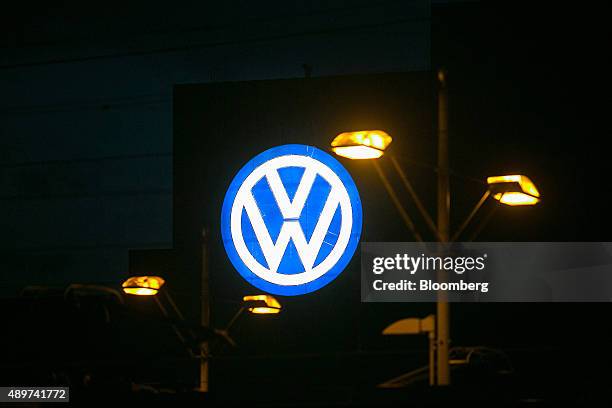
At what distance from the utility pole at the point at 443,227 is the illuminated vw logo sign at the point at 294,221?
40.5 feet

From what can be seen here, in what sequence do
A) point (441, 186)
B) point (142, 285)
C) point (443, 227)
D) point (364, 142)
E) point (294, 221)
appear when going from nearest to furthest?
point (364, 142) < point (443, 227) < point (441, 186) < point (142, 285) < point (294, 221)

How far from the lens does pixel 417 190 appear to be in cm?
2316

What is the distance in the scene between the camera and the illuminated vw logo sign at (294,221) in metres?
22.8

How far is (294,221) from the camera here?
23016mm

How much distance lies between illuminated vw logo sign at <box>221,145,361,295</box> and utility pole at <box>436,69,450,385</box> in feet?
40.5

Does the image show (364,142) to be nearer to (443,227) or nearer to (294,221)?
(443,227)

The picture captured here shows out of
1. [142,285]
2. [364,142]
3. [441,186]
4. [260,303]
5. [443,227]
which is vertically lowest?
[260,303]

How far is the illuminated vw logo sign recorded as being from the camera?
74.7 feet

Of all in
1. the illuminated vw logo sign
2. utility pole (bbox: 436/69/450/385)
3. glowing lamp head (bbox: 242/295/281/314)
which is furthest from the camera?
the illuminated vw logo sign

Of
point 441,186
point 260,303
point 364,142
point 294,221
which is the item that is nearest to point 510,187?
point 441,186

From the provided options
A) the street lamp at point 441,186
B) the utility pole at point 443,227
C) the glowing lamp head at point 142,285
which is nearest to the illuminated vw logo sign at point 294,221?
the glowing lamp head at point 142,285

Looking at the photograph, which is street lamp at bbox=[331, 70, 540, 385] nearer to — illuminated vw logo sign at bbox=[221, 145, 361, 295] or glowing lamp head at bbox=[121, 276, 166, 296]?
glowing lamp head at bbox=[121, 276, 166, 296]

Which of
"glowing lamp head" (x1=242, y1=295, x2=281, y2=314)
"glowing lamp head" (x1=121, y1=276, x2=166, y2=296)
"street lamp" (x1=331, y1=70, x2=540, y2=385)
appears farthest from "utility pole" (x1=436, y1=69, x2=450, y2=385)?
"glowing lamp head" (x1=242, y1=295, x2=281, y2=314)

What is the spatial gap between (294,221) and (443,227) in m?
13.0
